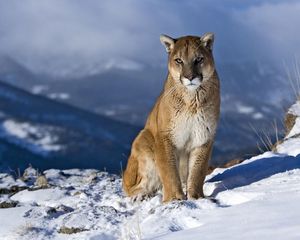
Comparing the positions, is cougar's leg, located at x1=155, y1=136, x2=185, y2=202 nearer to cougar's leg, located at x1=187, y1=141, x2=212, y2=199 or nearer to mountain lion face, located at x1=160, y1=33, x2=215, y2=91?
cougar's leg, located at x1=187, y1=141, x2=212, y2=199

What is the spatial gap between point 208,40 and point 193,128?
130cm

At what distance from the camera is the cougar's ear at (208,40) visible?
1020 cm

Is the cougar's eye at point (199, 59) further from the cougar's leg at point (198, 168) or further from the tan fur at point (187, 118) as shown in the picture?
the cougar's leg at point (198, 168)

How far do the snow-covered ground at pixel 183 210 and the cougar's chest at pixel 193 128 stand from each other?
0.81m

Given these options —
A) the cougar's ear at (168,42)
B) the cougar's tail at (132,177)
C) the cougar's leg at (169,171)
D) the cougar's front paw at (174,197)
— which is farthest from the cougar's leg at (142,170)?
the cougar's ear at (168,42)

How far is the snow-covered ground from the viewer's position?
7.19 m

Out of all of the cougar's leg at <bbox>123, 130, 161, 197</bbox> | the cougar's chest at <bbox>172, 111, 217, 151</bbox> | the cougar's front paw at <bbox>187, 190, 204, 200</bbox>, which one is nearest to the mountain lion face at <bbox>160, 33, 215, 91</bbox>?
the cougar's chest at <bbox>172, 111, 217, 151</bbox>

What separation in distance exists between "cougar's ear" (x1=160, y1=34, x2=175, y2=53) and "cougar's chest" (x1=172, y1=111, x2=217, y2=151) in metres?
1.08

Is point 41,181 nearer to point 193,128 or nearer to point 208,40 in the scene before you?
point 193,128

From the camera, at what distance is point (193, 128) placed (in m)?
9.98

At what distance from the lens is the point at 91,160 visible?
199375mm

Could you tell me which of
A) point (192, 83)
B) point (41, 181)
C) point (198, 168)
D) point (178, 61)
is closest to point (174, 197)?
point (198, 168)

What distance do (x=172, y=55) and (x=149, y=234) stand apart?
3275 mm

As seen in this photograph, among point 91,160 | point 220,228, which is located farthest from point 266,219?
point 91,160
